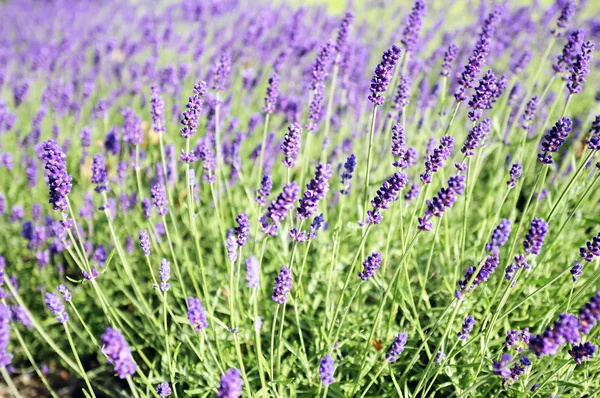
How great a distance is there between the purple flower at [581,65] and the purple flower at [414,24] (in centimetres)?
88

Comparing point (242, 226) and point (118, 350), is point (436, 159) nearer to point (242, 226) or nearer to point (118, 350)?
point (242, 226)

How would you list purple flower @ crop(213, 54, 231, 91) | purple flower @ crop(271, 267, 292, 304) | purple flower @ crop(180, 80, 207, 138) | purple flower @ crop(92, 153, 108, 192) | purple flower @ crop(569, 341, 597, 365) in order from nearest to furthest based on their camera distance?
purple flower @ crop(569, 341, 597, 365) < purple flower @ crop(271, 267, 292, 304) < purple flower @ crop(180, 80, 207, 138) < purple flower @ crop(92, 153, 108, 192) < purple flower @ crop(213, 54, 231, 91)

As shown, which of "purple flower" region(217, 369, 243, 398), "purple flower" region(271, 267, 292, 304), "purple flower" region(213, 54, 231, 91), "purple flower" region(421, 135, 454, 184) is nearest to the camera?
"purple flower" region(217, 369, 243, 398)

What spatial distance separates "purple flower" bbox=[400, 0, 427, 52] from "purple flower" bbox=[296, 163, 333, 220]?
1425 mm

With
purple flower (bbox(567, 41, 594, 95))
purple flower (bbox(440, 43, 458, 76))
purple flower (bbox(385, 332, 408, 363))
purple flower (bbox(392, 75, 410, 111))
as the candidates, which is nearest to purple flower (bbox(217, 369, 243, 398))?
purple flower (bbox(385, 332, 408, 363))

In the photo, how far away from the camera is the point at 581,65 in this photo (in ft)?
6.49

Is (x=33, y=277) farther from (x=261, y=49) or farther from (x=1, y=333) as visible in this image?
(x=261, y=49)

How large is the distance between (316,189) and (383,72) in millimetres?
585

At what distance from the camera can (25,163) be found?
3.58m

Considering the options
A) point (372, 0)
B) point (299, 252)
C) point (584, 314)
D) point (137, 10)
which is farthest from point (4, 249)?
point (137, 10)

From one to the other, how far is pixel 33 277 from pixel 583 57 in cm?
337

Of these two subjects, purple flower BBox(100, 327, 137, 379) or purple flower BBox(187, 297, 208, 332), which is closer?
purple flower BBox(100, 327, 137, 379)

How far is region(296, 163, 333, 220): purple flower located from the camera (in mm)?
1540

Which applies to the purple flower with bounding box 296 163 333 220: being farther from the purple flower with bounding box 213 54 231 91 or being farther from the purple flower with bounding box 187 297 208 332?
the purple flower with bounding box 213 54 231 91
